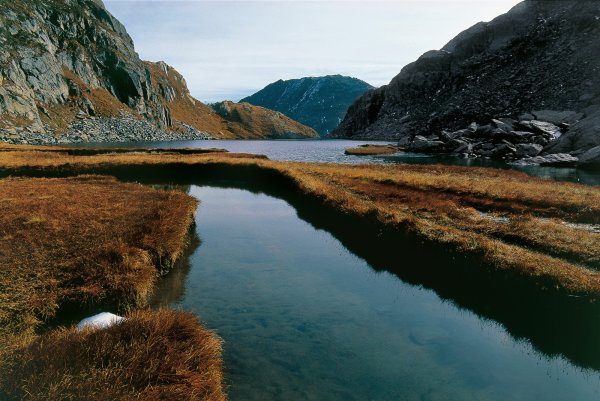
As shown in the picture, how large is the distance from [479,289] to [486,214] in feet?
49.3

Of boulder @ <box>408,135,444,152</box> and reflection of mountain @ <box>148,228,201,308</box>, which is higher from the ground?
boulder @ <box>408,135,444,152</box>

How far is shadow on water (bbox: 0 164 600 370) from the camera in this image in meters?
13.0

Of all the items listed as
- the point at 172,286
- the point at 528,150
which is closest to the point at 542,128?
the point at 528,150

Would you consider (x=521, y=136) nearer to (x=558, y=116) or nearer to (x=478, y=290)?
(x=558, y=116)

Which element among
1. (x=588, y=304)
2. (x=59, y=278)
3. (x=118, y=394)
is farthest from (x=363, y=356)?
(x=59, y=278)

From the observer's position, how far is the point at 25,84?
152000 mm

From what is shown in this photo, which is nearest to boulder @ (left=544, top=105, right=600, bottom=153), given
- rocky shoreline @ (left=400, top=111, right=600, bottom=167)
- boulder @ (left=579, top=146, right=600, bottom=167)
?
rocky shoreline @ (left=400, top=111, right=600, bottom=167)

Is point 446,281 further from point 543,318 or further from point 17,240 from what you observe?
point 17,240

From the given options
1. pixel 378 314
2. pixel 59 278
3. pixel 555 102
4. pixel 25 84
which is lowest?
pixel 378 314

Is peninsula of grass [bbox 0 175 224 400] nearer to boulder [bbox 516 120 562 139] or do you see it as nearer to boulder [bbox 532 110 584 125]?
boulder [bbox 516 120 562 139]

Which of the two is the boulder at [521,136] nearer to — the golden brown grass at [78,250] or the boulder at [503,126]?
the boulder at [503,126]

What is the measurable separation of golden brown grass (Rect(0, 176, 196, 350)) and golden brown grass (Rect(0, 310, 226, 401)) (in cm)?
143

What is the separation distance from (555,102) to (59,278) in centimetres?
18636

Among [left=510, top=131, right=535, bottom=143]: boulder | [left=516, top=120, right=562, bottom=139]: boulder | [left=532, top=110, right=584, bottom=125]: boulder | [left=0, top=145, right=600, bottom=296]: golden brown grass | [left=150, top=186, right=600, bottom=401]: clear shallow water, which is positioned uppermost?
[left=532, top=110, right=584, bottom=125]: boulder
